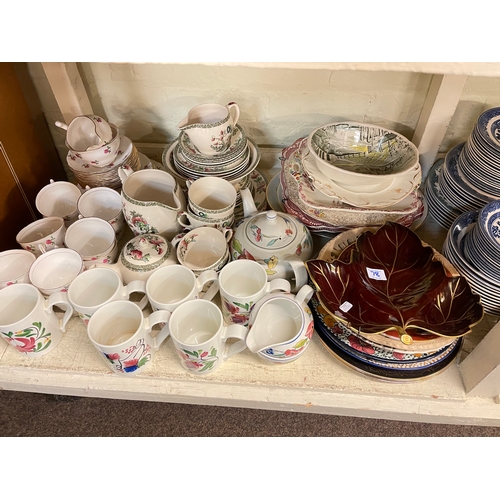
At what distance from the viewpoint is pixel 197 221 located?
0.81m

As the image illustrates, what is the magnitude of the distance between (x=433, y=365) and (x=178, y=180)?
0.61m

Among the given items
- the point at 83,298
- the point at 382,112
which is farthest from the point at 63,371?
the point at 382,112

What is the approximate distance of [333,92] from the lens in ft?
3.07

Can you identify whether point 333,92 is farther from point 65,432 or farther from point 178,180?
point 65,432

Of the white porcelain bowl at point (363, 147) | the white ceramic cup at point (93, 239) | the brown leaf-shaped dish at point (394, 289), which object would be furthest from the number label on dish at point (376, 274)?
the white ceramic cup at point (93, 239)

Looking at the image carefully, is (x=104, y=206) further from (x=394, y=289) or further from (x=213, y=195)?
(x=394, y=289)

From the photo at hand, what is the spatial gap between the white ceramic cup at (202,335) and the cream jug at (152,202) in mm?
177

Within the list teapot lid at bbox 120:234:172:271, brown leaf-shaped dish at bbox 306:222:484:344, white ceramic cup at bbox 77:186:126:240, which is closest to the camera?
brown leaf-shaped dish at bbox 306:222:484:344

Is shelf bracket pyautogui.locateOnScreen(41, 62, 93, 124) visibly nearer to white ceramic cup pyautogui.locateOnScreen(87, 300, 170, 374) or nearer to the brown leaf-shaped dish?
white ceramic cup pyautogui.locateOnScreen(87, 300, 170, 374)

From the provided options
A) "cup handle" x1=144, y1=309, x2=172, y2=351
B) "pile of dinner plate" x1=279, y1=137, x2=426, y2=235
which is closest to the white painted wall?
"pile of dinner plate" x1=279, y1=137, x2=426, y2=235

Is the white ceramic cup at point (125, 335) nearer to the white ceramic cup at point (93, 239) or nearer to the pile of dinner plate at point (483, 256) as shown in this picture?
the white ceramic cup at point (93, 239)

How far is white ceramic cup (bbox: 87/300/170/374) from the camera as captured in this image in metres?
0.68

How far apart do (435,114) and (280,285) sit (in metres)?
0.46

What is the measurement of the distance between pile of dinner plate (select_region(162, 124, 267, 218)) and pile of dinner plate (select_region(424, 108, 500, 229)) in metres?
0.39
